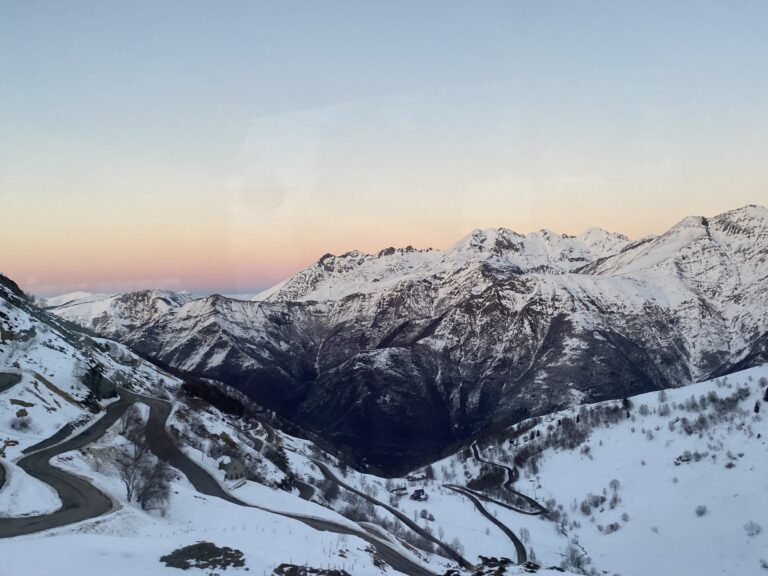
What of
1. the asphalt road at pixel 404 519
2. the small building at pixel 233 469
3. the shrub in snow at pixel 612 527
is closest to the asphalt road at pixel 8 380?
the small building at pixel 233 469

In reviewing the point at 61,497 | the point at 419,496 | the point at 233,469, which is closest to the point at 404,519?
the point at 419,496

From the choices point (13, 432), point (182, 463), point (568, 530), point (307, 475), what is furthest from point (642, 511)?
point (13, 432)

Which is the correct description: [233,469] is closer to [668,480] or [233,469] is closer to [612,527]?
[612,527]

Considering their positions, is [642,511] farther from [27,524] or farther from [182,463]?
[27,524]

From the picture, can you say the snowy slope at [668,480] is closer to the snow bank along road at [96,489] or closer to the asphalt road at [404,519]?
the asphalt road at [404,519]

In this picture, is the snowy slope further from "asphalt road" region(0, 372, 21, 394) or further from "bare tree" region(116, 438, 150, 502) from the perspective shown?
"asphalt road" region(0, 372, 21, 394)
